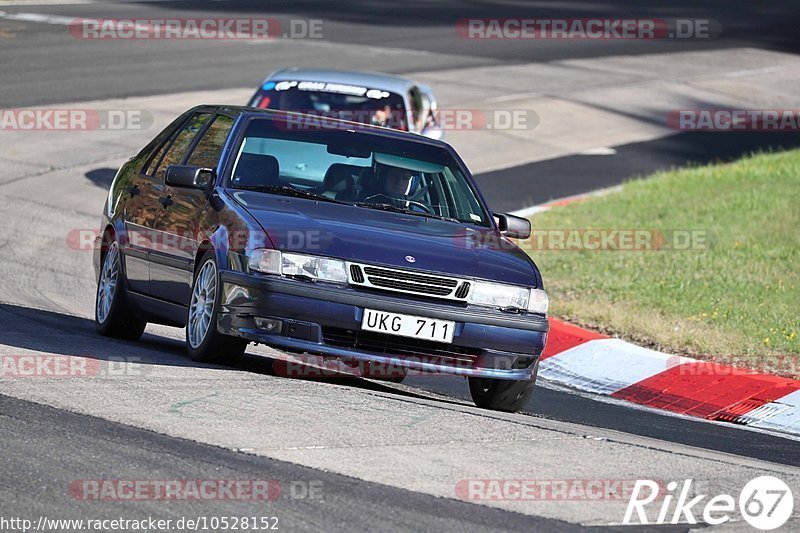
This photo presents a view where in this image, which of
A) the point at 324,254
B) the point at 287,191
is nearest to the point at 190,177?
the point at 287,191

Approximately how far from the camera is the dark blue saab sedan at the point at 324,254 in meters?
8.11

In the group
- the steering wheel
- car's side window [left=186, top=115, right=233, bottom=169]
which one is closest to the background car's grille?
the steering wheel

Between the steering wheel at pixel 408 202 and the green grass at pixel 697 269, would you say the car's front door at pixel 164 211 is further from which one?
the green grass at pixel 697 269

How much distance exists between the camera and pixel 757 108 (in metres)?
29.2

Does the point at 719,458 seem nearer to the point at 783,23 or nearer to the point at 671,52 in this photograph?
the point at 671,52

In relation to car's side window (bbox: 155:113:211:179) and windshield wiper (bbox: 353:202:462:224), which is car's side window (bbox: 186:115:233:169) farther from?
windshield wiper (bbox: 353:202:462:224)

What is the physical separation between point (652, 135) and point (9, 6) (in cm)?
1806

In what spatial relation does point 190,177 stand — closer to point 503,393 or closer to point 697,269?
point 503,393

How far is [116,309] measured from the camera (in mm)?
9930

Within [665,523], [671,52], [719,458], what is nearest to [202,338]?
[719,458]

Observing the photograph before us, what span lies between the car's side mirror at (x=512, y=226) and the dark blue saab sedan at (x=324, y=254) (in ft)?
0.04

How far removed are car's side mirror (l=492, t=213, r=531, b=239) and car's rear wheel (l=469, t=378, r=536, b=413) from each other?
1066 millimetres

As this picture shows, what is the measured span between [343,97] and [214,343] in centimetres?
902

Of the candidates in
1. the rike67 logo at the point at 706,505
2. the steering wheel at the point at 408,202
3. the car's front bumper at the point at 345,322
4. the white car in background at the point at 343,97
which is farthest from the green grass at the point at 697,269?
the rike67 logo at the point at 706,505
